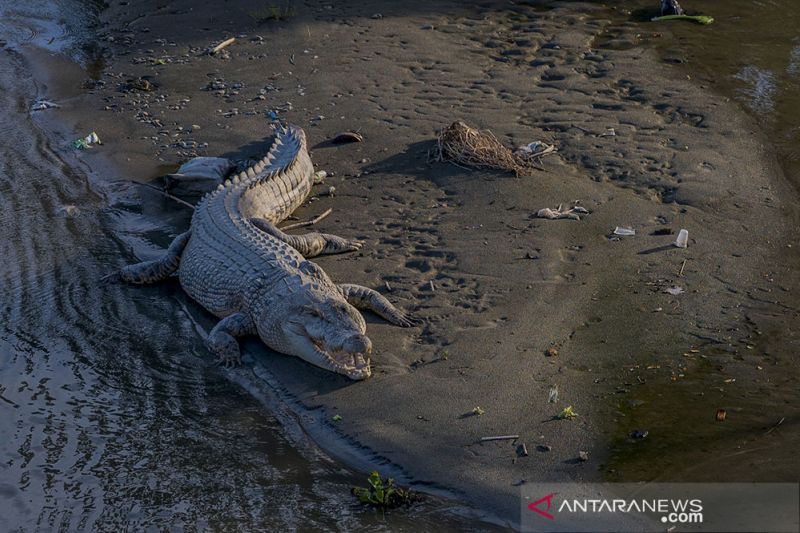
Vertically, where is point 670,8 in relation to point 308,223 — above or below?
above

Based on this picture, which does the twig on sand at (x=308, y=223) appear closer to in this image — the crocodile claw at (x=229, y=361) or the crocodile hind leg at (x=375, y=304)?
the crocodile hind leg at (x=375, y=304)

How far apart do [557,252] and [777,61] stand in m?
5.27

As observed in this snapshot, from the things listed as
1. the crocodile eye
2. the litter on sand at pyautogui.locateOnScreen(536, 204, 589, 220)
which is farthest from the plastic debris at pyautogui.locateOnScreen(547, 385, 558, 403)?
the litter on sand at pyautogui.locateOnScreen(536, 204, 589, 220)

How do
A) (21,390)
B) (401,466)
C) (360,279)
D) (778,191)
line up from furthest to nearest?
1. (778,191)
2. (360,279)
3. (21,390)
4. (401,466)

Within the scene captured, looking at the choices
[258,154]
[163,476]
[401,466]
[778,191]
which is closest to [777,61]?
[778,191]

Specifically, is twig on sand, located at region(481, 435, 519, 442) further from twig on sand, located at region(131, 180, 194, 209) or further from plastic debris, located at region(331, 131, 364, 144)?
plastic debris, located at region(331, 131, 364, 144)

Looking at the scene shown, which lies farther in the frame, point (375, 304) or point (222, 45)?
point (222, 45)

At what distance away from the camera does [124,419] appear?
5605 mm

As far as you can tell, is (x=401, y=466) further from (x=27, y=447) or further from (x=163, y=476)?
(x=27, y=447)

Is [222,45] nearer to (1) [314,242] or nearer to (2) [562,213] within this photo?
(1) [314,242]

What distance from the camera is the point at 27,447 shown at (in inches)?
213

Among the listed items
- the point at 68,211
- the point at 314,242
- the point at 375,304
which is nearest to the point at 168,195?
the point at 68,211

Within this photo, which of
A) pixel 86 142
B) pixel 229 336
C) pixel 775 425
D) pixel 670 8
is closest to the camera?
pixel 775 425

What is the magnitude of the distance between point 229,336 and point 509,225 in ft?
7.75
